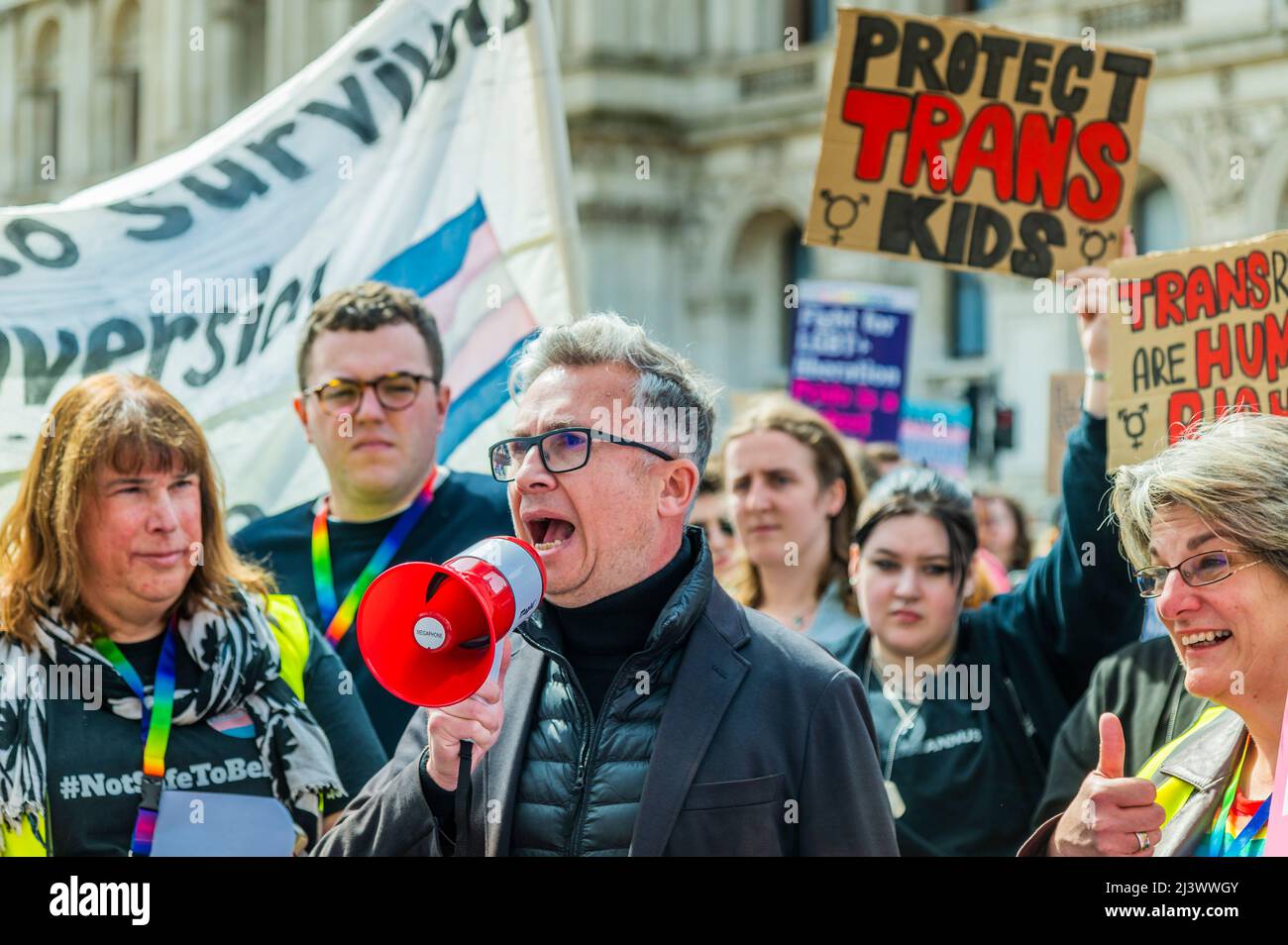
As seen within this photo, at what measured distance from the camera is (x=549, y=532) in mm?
2752

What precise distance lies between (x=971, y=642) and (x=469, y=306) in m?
1.61

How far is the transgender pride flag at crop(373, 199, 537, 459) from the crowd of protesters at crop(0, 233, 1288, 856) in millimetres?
483

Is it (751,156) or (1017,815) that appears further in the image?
(751,156)

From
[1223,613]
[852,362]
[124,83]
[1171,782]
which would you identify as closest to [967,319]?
[124,83]

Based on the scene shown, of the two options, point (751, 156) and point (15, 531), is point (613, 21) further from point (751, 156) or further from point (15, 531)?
point (15, 531)

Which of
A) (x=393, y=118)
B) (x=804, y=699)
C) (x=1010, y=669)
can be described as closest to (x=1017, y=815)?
(x=1010, y=669)

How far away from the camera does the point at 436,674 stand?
99.5 inches

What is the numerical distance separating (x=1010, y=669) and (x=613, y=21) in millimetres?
22458

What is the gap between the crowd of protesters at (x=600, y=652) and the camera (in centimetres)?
265

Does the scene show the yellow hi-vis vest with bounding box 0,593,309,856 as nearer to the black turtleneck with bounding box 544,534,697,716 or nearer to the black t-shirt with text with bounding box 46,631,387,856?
the black t-shirt with text with bounding box 46,631,387,856

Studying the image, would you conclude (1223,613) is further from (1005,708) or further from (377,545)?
(377,545)

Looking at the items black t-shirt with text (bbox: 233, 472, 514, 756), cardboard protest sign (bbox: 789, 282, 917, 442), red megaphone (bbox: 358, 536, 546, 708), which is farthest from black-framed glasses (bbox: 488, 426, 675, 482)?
cardboard protest sign (bbox: 789, 282, 917, 442)

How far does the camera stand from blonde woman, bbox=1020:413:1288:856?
9.09ft
